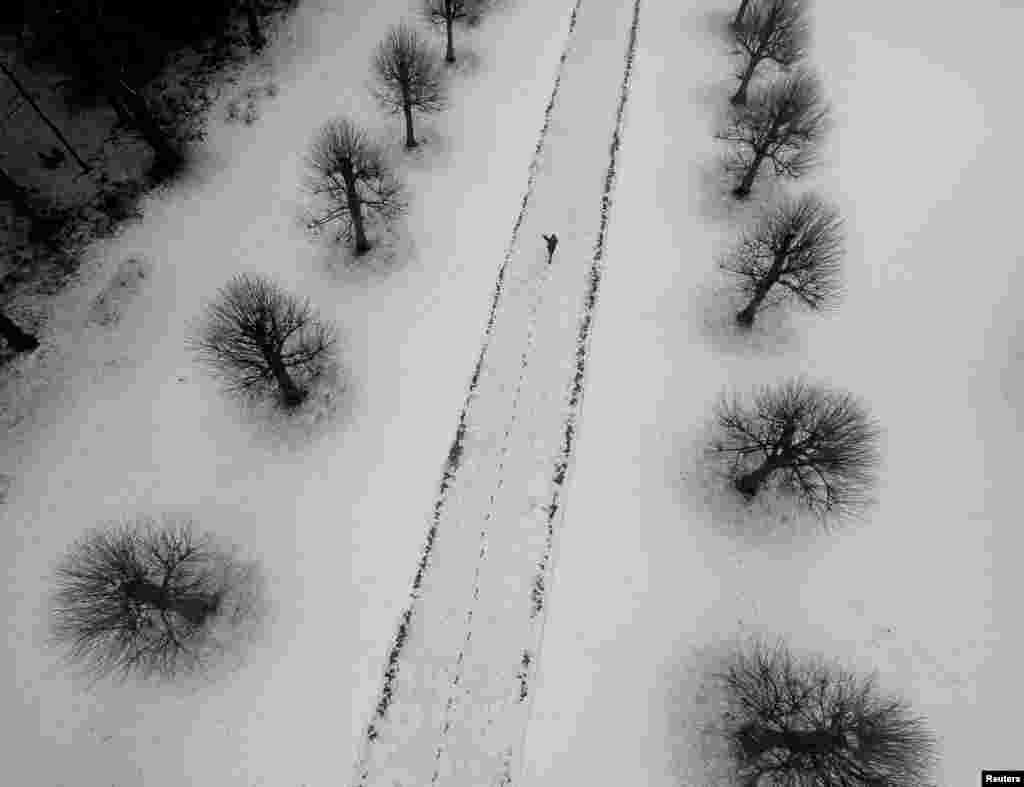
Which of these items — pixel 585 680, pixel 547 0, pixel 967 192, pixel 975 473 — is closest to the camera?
pixel 585 680

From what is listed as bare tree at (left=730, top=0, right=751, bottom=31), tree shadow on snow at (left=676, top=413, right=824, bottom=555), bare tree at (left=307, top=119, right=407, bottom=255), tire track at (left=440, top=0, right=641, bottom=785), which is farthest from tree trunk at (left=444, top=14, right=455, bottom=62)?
tree shadow on snow at (left=676, top=413, right=824, bottom=555)

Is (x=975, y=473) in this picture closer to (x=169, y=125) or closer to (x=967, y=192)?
(x=967, y=192)

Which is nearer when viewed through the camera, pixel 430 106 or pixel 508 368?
pixel 508 368

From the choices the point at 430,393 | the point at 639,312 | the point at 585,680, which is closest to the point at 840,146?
the point at 639,312

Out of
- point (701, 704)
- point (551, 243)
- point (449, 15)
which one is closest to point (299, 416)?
point (551, 243)

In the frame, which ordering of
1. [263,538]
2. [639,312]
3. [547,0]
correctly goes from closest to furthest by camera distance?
[263,538], [639,312], [547,0]

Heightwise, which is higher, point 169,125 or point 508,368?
point 169,125

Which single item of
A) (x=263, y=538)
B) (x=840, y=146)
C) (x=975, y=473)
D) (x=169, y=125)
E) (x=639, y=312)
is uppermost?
(x=840, y=146)
